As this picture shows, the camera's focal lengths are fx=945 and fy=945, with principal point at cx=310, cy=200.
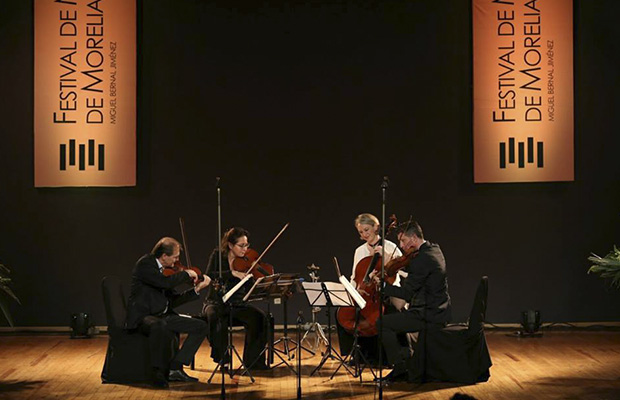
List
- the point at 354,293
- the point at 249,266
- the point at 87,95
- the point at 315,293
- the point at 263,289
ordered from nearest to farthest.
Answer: the point at 354,293 → the point at 263,289 → the point at 315,293 → the point at 249,266 → the point at 87,95

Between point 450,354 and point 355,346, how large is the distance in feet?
2.26

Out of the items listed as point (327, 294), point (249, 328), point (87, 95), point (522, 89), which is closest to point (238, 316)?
point (249, 328)

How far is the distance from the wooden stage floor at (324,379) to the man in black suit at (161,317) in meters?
0.17

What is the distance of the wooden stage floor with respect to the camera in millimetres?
6375

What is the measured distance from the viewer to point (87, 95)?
937cm

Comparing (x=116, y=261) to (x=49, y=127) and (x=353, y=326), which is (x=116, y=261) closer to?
(x=49, y=127)

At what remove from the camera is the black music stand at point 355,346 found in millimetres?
6383

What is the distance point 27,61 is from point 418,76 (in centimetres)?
392

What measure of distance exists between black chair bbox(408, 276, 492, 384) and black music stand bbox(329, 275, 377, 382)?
35 cm

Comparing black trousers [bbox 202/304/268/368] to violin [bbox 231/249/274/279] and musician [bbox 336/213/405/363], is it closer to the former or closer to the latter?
violin [bbox 231/249/274/279]

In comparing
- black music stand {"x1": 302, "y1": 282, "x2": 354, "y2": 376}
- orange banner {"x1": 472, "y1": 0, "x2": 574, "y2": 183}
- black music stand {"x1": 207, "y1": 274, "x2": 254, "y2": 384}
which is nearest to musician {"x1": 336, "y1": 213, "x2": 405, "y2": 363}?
black music stand {"x1": 302, "y1": 282, "x2": 354, "y2": 376}

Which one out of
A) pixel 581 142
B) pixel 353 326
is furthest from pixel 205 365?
pixel 581 142

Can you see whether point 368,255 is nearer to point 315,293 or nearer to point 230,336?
point 315,293

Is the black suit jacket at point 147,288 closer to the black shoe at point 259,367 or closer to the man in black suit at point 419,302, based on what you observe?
the black shoe at point 259,367
